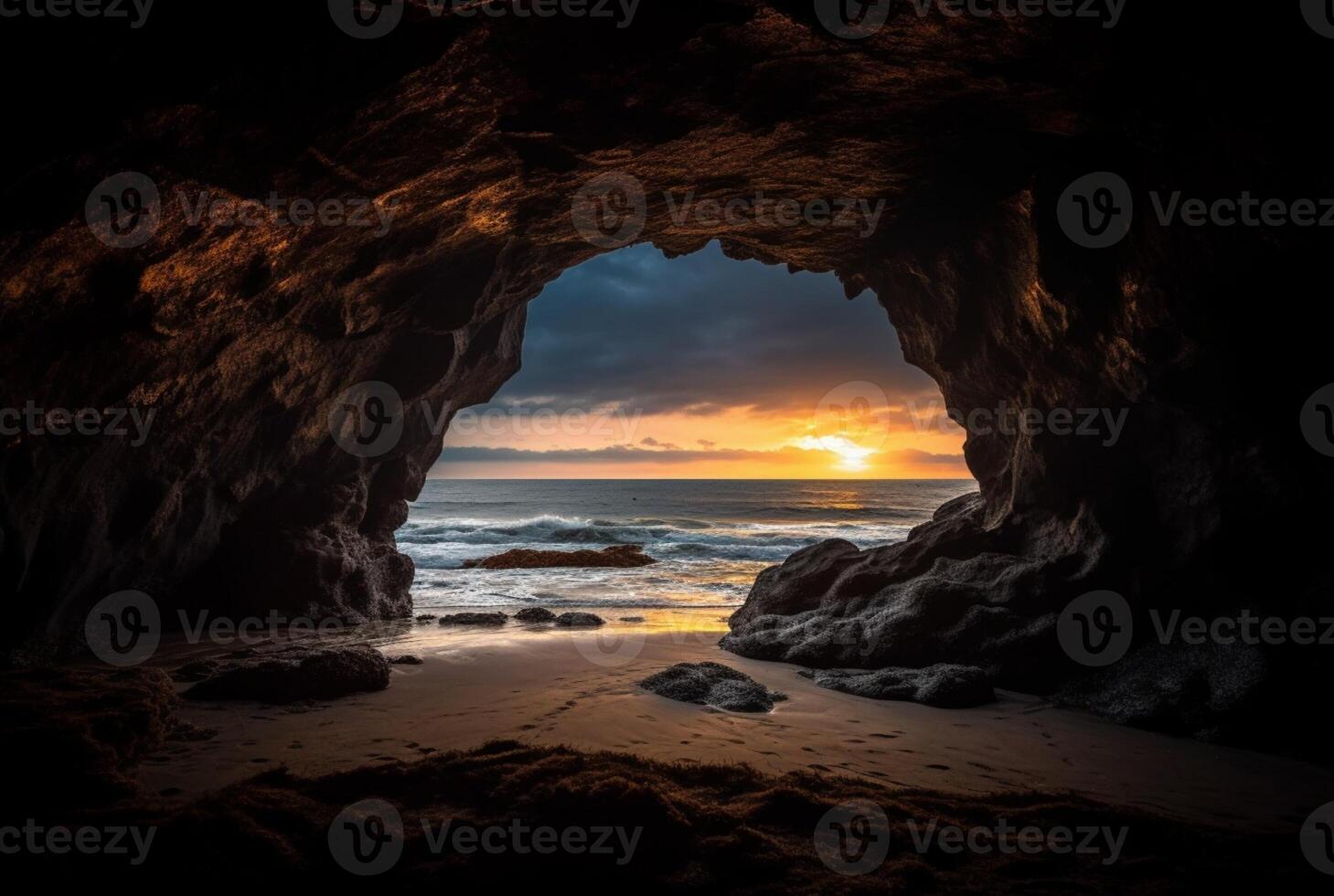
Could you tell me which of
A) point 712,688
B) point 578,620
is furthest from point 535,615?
point 712,688

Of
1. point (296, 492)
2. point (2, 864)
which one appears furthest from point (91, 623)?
point (2, 864)

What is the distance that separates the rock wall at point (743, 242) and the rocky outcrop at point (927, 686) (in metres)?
0.98

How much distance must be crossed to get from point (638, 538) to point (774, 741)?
31.6m

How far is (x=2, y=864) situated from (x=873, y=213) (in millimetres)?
10638

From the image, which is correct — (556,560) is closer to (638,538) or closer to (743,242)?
(638,538)

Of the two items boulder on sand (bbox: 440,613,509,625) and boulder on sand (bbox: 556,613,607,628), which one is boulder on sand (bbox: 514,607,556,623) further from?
boulder on sand (bbox: 440,613,509,625)

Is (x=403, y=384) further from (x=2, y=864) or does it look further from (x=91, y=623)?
(x=2, y=864)

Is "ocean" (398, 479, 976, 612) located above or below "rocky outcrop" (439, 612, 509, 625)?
below

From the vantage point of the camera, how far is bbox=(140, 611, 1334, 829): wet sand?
191 inches

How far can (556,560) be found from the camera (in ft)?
78.3

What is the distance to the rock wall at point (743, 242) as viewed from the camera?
526 cm

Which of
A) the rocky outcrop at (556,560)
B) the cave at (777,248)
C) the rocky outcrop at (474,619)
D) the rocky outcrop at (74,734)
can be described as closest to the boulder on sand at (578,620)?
the rocky outcrop at (474,619)

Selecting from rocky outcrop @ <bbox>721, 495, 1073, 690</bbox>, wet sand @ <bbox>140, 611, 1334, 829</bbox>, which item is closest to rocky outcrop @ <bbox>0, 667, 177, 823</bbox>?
wet sand @ <bbox>140, 611, 1334, 829</bbox>

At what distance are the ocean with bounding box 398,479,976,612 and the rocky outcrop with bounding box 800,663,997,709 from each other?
726 centimetres
